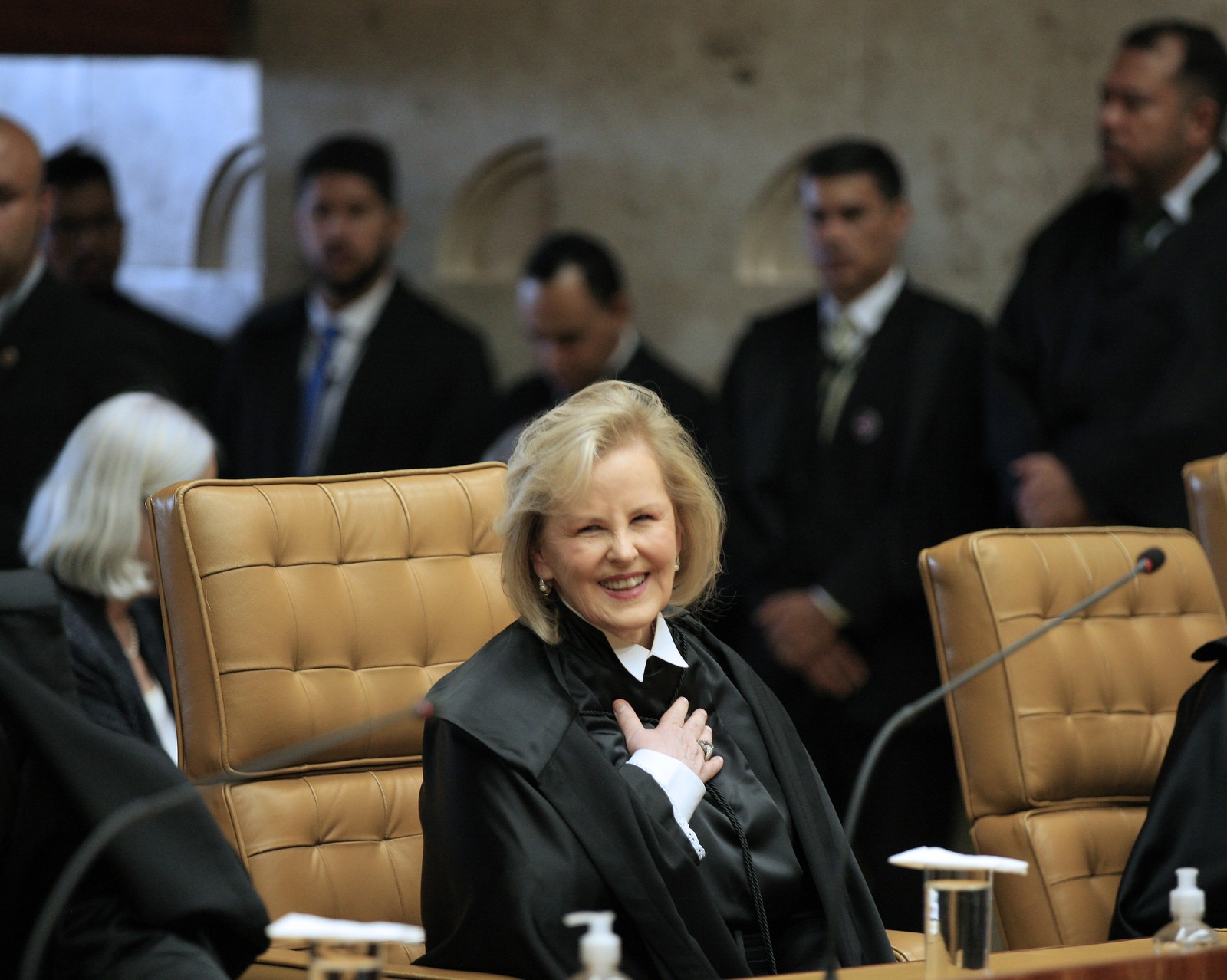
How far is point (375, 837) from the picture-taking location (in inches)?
98.2

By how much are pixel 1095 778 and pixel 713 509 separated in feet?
2.45

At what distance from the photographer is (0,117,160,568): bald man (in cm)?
366

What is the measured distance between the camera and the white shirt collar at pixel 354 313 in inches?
181

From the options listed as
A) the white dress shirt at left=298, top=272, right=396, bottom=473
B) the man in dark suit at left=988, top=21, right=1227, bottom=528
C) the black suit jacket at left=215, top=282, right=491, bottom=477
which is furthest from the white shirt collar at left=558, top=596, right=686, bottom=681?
the white dress shirt at left=298, top=272, right=396, bottom=473

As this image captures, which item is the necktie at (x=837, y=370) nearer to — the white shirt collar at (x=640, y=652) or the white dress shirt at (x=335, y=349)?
the white dress shirt at (x=335, y=349)

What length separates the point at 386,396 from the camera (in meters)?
4.48

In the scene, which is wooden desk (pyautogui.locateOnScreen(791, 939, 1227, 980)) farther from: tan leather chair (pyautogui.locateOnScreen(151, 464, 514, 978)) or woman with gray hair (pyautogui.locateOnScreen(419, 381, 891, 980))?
tan leather chair (pyautogui.locateOnScreen(151, 464, 514, 978))

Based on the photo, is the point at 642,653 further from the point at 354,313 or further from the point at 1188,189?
the point at 354,313

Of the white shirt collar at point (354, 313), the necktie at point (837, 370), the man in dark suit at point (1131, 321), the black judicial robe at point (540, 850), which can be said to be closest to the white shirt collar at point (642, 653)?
the black judicial robe at point (540, 850)

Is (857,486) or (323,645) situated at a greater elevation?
(857,486)

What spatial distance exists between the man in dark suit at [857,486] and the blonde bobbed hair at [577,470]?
5.13 ft

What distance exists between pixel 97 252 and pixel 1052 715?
338 cm

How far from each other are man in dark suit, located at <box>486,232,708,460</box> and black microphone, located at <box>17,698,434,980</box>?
197cm

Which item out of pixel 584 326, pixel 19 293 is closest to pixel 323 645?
pixel 19 293
